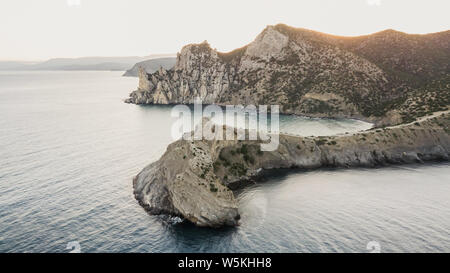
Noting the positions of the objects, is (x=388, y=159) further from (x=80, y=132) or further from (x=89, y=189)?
(x=80, y=132)

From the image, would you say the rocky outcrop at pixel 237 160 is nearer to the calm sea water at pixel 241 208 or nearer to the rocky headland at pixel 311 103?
the rocky headland at pixel 311 103

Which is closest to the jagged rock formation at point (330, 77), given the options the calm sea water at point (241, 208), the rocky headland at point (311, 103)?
the rocky headland at point (311, 103)

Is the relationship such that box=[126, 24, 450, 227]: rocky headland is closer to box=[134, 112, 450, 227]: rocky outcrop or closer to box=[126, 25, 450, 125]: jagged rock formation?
box=[134, 112, 450, 227]: rocky outcrop

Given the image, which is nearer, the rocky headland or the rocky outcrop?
the rocky outcrop

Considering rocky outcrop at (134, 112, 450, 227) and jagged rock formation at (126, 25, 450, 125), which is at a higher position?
jagged rock formation at (126, 25, 450, 125)

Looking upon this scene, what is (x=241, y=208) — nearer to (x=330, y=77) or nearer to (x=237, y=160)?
(x=237, y=160)

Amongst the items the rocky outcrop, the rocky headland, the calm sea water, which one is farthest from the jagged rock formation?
the calm sea water
